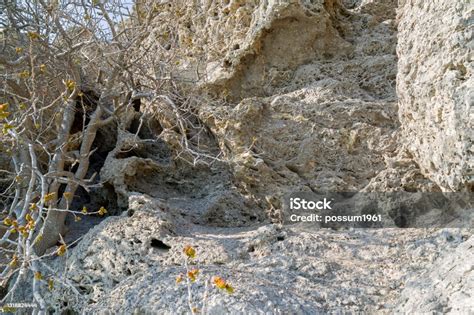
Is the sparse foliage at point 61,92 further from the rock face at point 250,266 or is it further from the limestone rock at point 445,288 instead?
the limestone rock at point 445,288

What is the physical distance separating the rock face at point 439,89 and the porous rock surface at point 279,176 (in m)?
0.02

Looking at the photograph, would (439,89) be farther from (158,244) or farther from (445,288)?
(158,244)

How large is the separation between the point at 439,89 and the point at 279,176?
4.27ft

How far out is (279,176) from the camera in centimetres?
342

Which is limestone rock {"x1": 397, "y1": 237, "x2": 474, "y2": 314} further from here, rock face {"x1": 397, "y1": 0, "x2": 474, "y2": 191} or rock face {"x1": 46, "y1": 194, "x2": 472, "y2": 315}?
rock face {"x1": 397, "y1": 0, "x2": 474, "y2": 191}

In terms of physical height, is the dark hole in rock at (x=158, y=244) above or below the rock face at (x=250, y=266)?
above

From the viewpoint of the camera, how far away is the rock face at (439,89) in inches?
94.7

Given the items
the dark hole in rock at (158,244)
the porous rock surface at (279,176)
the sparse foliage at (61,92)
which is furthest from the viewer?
the sparse foliage at (61,92)

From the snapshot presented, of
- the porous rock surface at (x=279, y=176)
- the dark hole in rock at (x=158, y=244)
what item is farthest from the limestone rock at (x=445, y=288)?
the dark hole in rock at (x=158, y=244)

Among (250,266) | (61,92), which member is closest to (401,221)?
(250,266)

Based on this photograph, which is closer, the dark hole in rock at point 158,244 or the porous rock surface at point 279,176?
the porous rock surface at point 279,176

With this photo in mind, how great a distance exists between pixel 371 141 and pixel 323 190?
515 mm

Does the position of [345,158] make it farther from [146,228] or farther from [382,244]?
[146,228]

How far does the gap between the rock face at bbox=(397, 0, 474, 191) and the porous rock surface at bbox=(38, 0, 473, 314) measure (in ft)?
0.07
